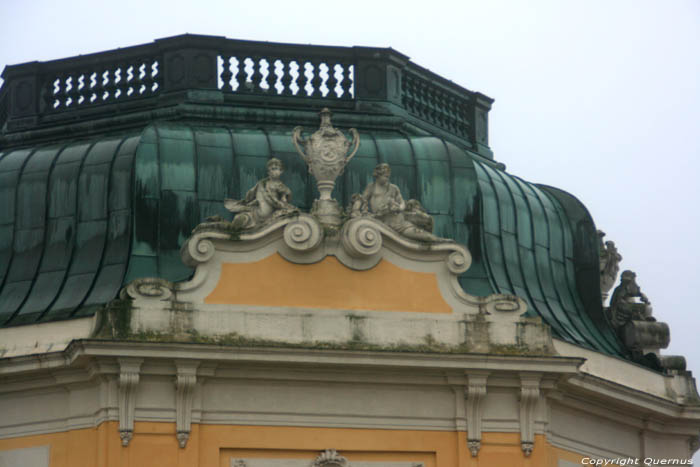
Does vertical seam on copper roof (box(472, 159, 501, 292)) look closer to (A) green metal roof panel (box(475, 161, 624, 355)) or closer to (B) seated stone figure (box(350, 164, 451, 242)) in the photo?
(A) green metal roof panel (box(475, 161, 624, 355))

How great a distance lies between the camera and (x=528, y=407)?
94.2 feet

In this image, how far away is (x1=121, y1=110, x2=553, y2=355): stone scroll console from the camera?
2812cm

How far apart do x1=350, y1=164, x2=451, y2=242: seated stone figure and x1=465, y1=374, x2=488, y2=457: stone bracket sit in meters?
2.14

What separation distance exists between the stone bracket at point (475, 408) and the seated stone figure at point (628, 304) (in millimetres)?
4701

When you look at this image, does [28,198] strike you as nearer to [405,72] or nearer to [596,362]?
[405,72]

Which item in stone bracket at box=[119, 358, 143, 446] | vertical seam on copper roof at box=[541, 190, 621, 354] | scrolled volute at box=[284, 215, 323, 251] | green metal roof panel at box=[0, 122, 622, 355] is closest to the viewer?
stone bracket at box=[119, 358, 143, 446]

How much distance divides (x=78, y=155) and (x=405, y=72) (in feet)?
19.2

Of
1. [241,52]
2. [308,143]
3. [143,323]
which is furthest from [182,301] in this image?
[241,52]

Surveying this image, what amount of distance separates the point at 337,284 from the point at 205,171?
9.88ft

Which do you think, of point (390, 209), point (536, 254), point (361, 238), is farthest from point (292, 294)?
point (536, 254)

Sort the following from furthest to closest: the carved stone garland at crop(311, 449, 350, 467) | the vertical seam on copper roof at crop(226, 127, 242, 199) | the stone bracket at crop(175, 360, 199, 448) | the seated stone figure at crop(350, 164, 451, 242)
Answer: the vertical seam on copper roof at crop(226, 127, 242, 199), the seated stone figure at crop(350, 164, 451, 242), the carved stone garland at crop(311, 449, 350, 467), the stone bracket at crop(175, 360, 199, 448)

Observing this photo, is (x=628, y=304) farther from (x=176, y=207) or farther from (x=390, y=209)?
(x=176, y=207)

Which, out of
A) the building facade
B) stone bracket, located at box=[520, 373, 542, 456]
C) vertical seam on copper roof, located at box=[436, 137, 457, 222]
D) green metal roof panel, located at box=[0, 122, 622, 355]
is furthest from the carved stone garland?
vertical seam on copper roof, located at box=[436, 137, 457, 222]

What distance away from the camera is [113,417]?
27.6 meters
